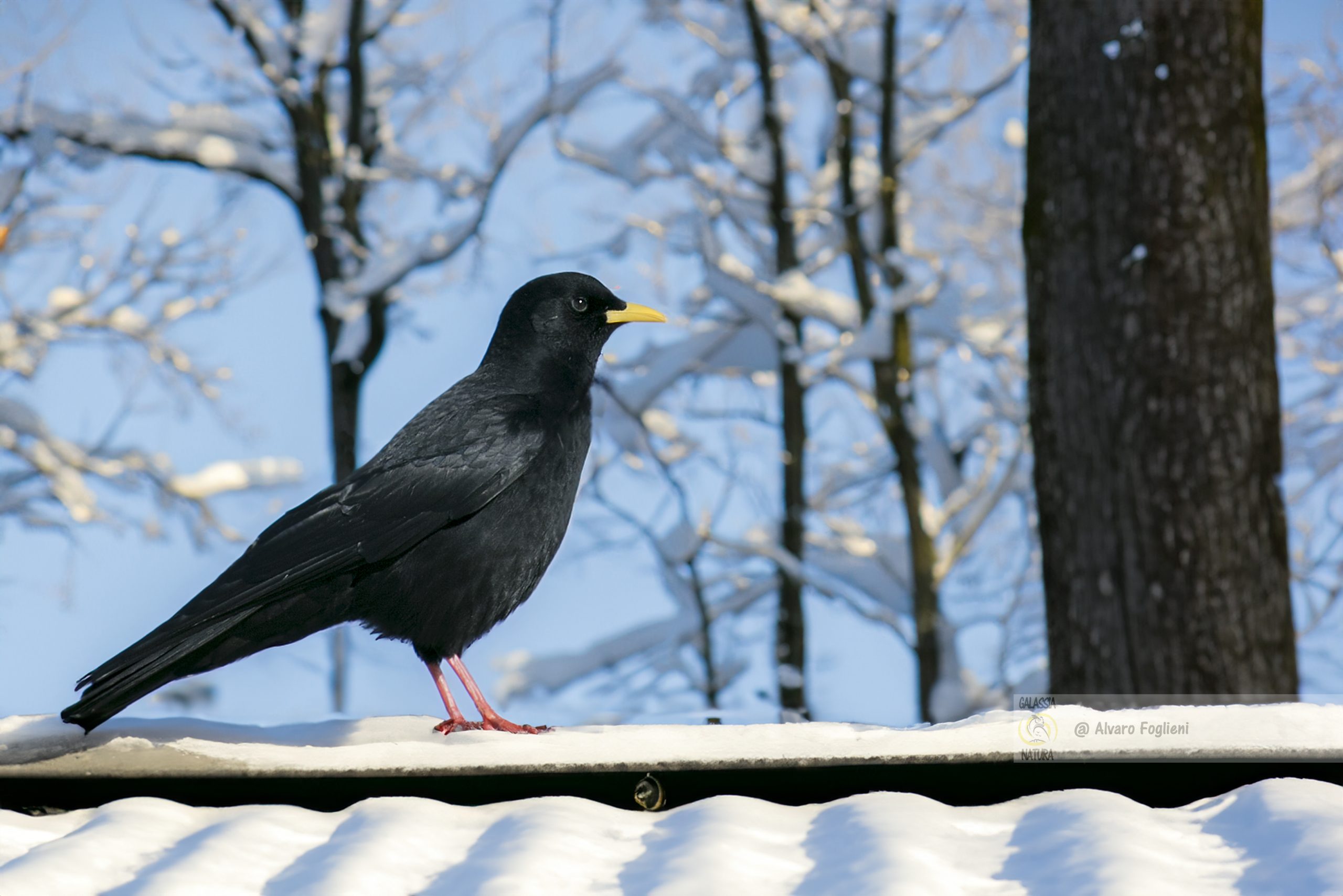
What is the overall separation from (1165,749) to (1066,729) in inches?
8.4

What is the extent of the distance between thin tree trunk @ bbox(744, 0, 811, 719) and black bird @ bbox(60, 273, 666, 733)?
6208 millimetres

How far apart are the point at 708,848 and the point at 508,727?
116 cm

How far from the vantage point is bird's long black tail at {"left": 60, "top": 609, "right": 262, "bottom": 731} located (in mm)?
2398

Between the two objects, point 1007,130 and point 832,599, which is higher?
point 1007,130

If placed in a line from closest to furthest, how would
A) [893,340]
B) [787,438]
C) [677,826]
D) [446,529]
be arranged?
[677,826], [446,529], [893,340], [787,438]

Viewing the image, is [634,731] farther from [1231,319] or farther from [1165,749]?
[1231,319]

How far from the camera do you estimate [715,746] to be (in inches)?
103

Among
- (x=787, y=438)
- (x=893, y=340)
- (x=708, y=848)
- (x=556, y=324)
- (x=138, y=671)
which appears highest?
(x=893, y=340)

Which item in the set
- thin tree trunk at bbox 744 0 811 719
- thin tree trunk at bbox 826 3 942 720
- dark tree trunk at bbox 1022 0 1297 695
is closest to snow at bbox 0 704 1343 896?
dark tree trunk at bbox 1022 0 1297 695

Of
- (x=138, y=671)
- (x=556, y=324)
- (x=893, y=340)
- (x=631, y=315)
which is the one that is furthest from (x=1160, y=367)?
(x=893, y=340)

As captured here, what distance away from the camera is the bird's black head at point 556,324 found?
358 centimetres

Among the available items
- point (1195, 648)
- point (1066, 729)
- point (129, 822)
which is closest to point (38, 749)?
point (129, 822)

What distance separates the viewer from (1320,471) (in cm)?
1064

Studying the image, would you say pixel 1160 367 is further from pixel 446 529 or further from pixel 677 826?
pixel 677 826
